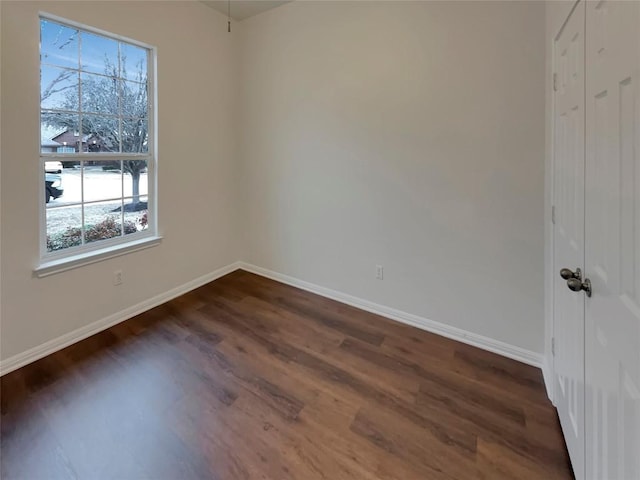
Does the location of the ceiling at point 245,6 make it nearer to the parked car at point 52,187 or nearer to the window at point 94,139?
the window at point 94,139

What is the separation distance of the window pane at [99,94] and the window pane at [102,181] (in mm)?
→ 411

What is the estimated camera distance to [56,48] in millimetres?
2254

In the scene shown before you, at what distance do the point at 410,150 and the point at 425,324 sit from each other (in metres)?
1.43

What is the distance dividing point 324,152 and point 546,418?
8.25 ft

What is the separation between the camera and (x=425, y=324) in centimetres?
269

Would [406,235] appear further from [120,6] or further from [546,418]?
[120,6]

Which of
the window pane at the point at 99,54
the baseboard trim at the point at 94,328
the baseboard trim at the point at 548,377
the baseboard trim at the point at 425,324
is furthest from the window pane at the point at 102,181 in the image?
the baseboard trim at the point at 548,377

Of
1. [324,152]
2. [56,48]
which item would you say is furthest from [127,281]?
[324,152]

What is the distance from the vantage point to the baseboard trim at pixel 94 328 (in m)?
2.15

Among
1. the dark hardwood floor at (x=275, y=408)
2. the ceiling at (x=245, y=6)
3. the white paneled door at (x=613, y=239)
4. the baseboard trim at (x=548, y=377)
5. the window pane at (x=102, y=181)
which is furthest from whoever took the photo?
the ceiling at (x=245, y=6)

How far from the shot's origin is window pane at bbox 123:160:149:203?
282 cm

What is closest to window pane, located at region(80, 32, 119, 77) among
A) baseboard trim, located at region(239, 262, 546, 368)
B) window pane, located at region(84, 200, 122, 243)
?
window pane, located at region(84, 200, 122, 243)

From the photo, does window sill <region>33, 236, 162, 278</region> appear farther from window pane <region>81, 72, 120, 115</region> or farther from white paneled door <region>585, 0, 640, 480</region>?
white paneled door <region>585, 0, 640, 480</region>

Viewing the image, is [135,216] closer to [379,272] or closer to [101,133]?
[101,133]
